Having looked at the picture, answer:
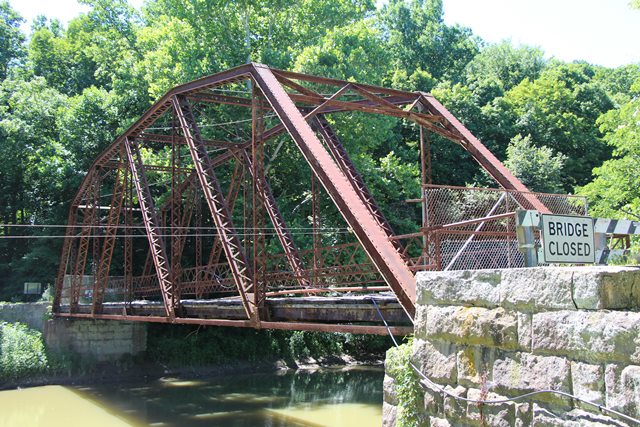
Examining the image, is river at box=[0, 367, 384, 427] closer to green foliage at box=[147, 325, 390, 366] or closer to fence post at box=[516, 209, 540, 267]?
green foliage at box=[147, 325, 390, 366]

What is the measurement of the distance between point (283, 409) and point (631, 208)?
11626mm

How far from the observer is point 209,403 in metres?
20.9

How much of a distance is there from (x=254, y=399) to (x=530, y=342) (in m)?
18.4

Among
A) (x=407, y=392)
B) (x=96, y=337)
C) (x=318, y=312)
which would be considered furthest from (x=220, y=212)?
(x=96, y=337)

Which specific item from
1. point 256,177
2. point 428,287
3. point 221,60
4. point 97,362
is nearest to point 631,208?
point 256,177

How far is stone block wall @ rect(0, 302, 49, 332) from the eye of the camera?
2467cm

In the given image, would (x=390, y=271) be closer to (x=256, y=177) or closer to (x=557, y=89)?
(x=256, y=177)

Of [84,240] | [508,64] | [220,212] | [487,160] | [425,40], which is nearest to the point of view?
[487,160]

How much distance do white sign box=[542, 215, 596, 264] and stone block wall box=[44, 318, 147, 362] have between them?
23.3 meters

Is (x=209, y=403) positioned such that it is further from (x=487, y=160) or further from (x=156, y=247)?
(x=487, y=160)

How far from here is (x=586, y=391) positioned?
13.1 ft

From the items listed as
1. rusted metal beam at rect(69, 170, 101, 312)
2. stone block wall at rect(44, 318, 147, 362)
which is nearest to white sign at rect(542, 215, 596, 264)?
rusted metal beam at rect(69, 170, 101, 312)

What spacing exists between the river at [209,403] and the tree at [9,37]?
2694cm

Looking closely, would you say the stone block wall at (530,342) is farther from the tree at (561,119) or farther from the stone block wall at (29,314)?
the tree at (561,119)
